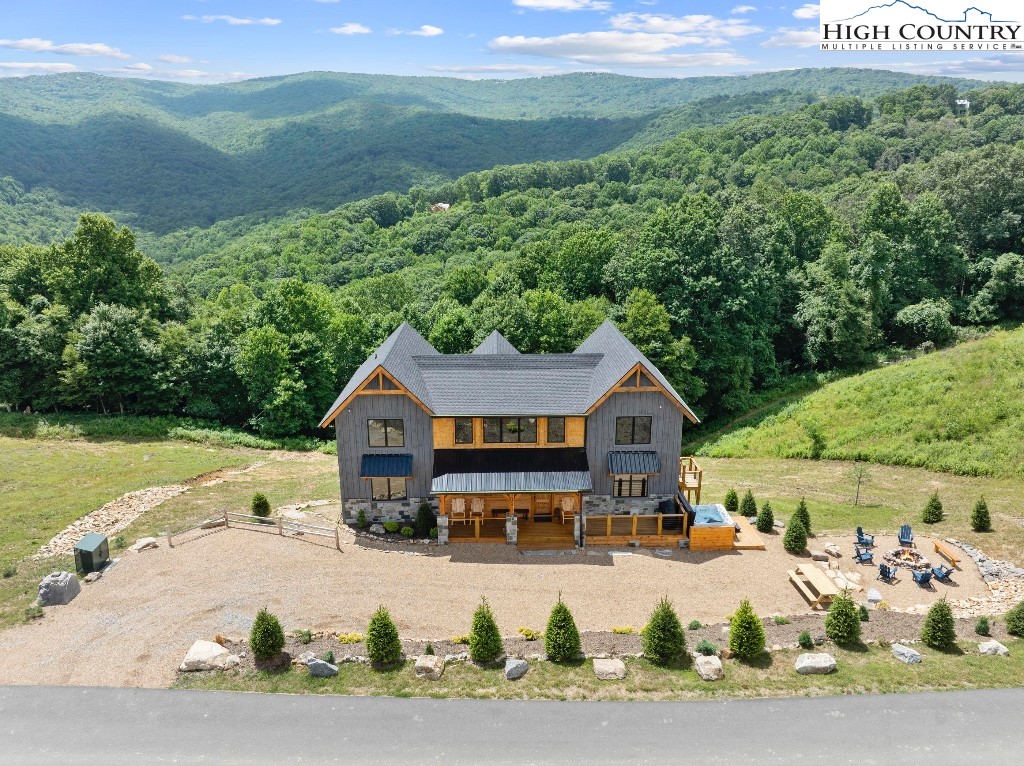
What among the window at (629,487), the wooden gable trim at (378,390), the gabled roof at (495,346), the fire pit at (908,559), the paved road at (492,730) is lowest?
the paved road at (492,730)

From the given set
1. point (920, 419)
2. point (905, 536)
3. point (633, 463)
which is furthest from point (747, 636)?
point (920, 419)

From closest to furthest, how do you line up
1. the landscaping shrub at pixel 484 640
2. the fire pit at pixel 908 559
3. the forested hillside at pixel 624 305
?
the landscaping shrub at pixel 484 640 → the fire pit at pixel 908 559 → the forested hillside at pixel 624 305

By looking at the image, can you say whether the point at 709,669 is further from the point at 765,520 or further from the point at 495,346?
the point at 495,346

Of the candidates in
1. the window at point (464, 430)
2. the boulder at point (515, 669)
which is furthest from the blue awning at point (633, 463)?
the boulder at point (515, 669)

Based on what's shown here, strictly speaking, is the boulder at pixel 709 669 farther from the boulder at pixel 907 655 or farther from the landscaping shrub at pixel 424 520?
the landscaping shrub at pixel 424 520

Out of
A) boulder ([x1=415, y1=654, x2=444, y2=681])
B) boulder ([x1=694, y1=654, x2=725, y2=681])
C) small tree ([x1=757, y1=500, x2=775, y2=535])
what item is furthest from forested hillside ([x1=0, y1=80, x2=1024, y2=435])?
boulder ([x1=415, y1=654, x2=444, y2=681])

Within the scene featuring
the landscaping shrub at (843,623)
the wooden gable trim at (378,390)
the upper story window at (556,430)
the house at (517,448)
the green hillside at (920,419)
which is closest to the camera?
the landscaping shrub at (843,623)
